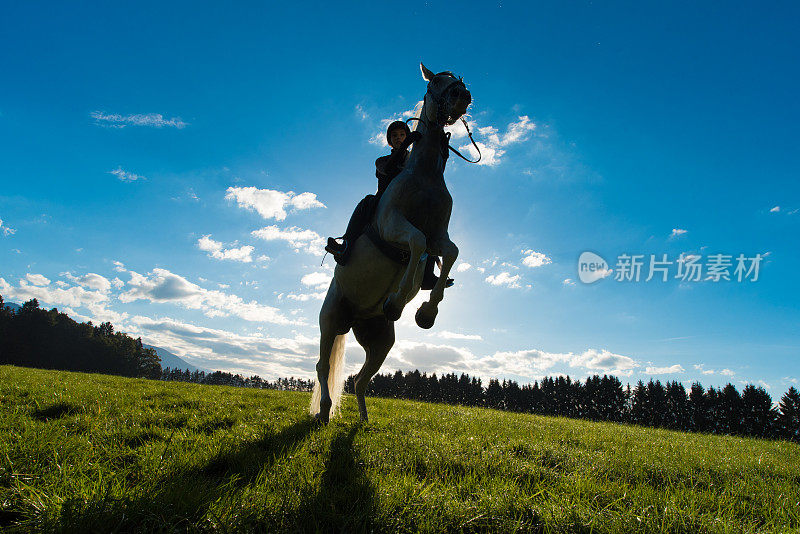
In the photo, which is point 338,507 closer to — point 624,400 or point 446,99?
point 446,99

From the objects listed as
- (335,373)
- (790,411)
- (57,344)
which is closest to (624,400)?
(790,411)

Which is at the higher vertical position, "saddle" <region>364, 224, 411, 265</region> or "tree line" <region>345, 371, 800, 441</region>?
"saddle" <region>364, 224, 411, 265</region>

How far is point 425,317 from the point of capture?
164 inches

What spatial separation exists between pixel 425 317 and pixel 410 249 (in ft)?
2.60

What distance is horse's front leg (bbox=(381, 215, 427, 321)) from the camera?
4.02m

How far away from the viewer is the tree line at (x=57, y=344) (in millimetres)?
62438

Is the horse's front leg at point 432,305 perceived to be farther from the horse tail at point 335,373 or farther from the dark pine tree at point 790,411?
the dark pine tree at point 790,411

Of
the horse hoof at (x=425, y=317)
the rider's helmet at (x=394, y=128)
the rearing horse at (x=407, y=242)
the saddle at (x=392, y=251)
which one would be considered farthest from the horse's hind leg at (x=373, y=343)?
the rider's helmet at (x=394, y=128)

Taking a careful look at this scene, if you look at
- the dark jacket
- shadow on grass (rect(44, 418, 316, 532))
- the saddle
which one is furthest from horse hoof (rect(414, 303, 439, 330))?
the dark jacket

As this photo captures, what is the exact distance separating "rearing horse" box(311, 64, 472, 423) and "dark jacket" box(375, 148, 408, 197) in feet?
1.08

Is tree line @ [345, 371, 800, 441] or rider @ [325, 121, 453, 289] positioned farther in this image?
tree line @ [345, 371, 800, 441]

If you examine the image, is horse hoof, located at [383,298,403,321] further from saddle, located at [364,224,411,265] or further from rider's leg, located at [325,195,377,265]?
rider's leg, located at [325,195,377,265]

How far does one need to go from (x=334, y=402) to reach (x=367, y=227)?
331cm

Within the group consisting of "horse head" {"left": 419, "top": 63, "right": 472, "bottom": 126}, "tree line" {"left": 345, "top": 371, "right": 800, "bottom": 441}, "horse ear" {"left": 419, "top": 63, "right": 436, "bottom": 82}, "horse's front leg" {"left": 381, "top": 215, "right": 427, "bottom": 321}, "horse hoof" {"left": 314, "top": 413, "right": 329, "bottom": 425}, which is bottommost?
"tree line" {"left": 345, "top": 371, "right": 800, "bottom": 441}
